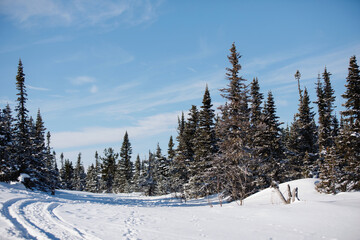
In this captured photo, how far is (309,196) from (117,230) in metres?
16.0

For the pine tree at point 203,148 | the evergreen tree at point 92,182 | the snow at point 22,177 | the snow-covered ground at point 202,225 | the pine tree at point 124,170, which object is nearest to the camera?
the snow-covered ground at point 202,225

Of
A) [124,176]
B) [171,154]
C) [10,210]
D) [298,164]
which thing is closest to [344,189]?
[298,164]

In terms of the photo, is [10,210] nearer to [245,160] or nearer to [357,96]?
[245,160]

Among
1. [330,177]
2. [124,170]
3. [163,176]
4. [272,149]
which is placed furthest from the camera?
[124,170]

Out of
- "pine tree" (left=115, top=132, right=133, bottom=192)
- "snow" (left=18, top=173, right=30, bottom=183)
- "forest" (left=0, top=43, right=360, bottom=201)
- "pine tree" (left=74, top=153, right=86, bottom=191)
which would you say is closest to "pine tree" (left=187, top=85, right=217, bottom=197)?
"forest" (left=0, top=43, right=360, bottom=201)

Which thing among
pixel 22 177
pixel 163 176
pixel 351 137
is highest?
pixel 351 137

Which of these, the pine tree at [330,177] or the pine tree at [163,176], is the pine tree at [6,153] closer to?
the pine tree at [163,176]

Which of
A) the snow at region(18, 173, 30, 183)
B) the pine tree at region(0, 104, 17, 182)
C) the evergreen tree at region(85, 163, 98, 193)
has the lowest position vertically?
the evergreen tree at region(85, 163, 98, 193)

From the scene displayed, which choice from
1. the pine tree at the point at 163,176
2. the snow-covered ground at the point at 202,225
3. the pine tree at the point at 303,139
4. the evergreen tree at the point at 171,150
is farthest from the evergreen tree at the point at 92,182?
the snow-covered ground at the point at 202,225

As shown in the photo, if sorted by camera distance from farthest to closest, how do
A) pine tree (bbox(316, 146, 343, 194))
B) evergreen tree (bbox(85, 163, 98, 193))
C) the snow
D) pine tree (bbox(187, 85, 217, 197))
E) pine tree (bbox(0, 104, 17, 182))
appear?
evergreen tree (bbox(85, 163, 98, 193)) < pine tree (bbox(187, 85, 217, 197)) < the snow < pine tree (bbox(0, 104, 17, 182)) < pine tree (bbox(316, 146, 343, 194))

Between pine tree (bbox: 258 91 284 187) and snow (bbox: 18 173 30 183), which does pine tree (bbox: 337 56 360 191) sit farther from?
snow (bbox: 18 173 30 183)

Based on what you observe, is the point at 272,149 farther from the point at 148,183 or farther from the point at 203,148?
the point at 148,183

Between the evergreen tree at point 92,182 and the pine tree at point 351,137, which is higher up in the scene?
the pine tree at point 351,137

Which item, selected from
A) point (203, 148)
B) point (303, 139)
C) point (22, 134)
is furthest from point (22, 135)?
point (303, 139)
